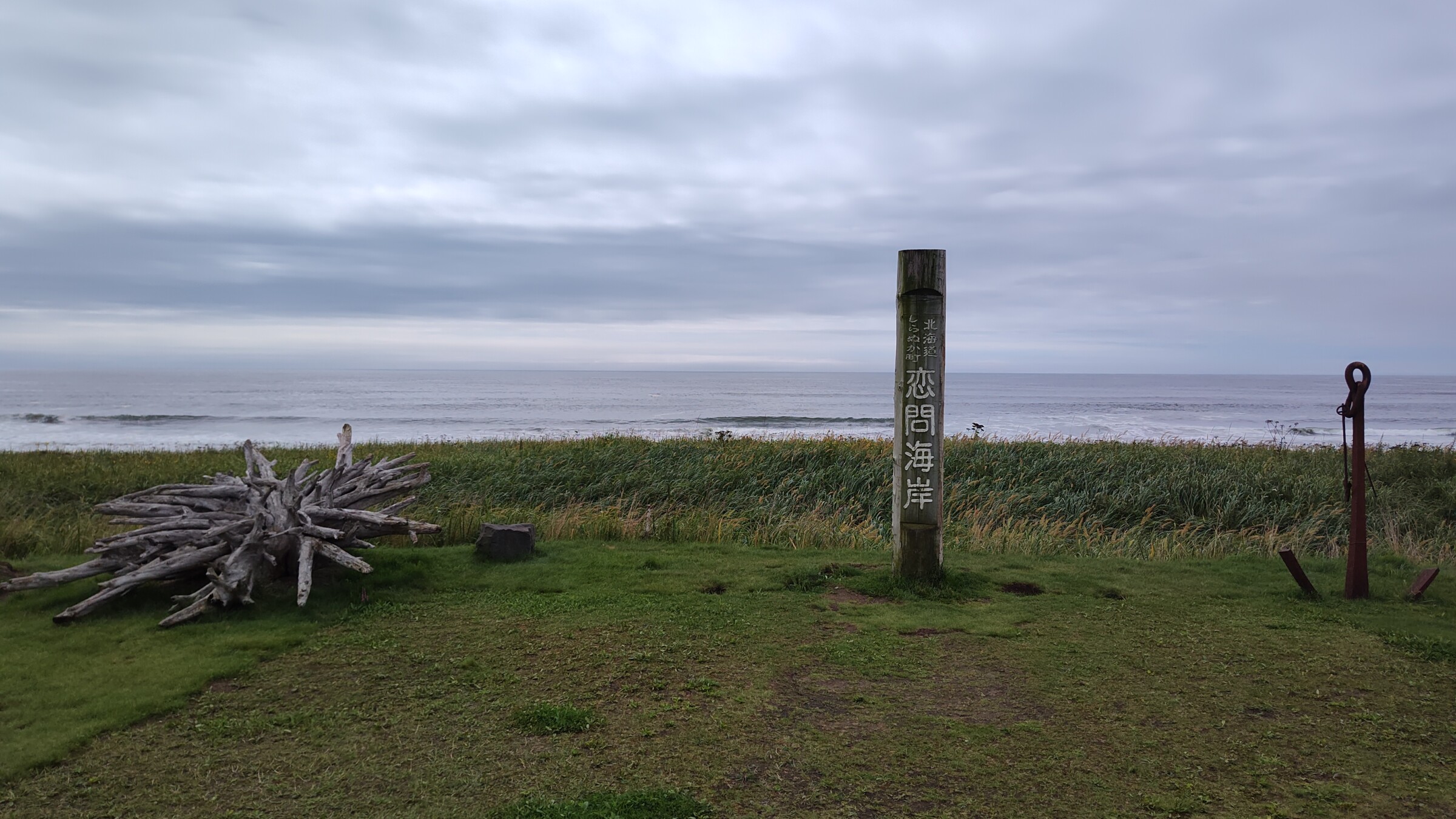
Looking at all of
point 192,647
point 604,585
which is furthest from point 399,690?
point 604,585

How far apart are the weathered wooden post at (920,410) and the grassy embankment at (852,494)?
275cm

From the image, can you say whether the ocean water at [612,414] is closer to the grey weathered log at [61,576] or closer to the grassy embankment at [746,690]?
the grassy embankment at [746,690]

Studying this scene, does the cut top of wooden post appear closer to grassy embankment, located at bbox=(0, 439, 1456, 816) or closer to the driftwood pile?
grassy embankment, located at bbox=(0, 439, 1456, 816)

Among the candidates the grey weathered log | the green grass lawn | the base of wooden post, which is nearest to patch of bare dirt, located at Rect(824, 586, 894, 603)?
the green grass lawn

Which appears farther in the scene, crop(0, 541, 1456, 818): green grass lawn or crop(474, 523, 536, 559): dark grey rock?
crop(474, 523, 536, 559): dark grey rock

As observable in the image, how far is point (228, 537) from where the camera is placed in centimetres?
621

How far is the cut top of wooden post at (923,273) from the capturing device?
673cm

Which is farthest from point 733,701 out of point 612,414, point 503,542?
point 612,414

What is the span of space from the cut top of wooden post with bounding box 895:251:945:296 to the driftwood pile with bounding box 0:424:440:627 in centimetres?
450

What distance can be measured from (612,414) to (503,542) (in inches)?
1930

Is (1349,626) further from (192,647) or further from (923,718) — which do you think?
(192,647)

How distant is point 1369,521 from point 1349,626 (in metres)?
9.14

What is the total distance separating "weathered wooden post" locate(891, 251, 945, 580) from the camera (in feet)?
22.0

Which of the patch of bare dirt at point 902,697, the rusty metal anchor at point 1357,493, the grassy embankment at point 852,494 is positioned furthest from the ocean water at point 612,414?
the patch of bare dirt at point 902,697
